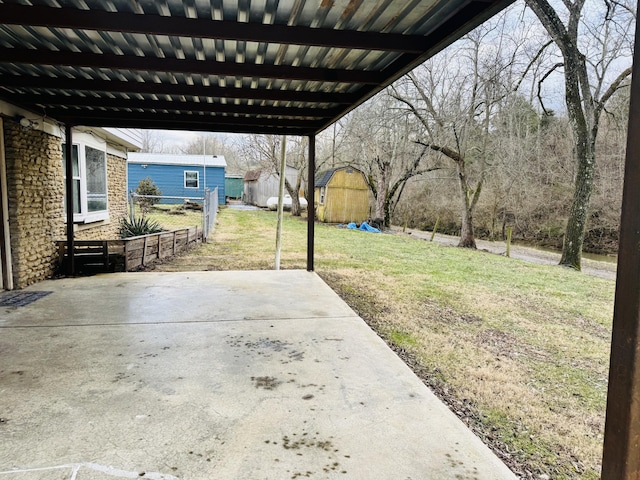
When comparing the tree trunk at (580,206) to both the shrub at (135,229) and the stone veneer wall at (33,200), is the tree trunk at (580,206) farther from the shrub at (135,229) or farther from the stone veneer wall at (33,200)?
the stone veneer wall at (33,200)

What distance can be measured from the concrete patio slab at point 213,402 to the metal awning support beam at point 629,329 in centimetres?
79

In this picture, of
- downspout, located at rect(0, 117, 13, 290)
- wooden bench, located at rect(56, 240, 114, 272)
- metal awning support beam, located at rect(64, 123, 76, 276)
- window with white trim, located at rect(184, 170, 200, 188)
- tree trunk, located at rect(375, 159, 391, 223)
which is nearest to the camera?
downspout, located at rect(0, 117, 13, 290)

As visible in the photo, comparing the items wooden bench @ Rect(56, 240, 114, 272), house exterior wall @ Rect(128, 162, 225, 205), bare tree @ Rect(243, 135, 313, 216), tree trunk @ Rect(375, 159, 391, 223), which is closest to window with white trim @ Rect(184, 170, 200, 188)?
house exterior wall @ Rect(128, 162, 225, 205)

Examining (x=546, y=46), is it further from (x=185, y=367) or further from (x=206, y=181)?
(x=206, y=181)

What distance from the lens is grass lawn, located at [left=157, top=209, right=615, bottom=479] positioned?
2.53 meters

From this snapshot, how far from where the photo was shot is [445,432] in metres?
2.25

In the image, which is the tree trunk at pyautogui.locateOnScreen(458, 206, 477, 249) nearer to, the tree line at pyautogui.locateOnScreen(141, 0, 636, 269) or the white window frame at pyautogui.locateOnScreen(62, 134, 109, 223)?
the tree line at pyautogui.locateOnScreen(141, 0, 636, 269)

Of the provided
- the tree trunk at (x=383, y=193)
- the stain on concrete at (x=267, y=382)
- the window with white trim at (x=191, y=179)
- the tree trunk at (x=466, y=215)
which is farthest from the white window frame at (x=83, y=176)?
the window with white trim at (x=191, y=179)

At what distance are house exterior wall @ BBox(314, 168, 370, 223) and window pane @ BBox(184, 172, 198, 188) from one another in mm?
7352

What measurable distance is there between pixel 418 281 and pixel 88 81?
5.71m

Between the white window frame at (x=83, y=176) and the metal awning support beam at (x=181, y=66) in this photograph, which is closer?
the metal awning support beam at (x=181, y=66)

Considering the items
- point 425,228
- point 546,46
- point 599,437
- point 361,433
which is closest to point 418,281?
point 599,437

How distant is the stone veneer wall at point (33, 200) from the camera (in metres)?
5.09

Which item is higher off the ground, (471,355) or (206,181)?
(206,181)
